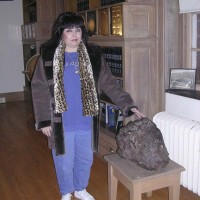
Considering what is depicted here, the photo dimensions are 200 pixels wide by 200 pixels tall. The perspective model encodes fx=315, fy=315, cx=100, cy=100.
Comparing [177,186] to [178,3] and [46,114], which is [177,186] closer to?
[46,114]

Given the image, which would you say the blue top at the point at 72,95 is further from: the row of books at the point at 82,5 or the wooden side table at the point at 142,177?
the row of books at the point at 82,5

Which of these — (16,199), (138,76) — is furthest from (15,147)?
(138,76)

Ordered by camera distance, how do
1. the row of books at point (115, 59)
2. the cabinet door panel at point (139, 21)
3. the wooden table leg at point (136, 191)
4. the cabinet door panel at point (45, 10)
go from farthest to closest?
the cabinet door panel at point (45, 10)
the row of books at point (115, 59)
the cabinet door panel at point (139, 21)
the wooden table leg at point (136, 191)

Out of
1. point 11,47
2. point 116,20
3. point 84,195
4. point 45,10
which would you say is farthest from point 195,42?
point 11,47

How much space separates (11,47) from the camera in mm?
6363

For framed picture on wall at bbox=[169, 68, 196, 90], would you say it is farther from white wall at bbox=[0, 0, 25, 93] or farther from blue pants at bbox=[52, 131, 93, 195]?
white wall at bbox=[0, 0, 25, 93]

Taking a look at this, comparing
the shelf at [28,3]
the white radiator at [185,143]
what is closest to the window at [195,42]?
the white radiator at [185,143]

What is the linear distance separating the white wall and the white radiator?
4.51 metres

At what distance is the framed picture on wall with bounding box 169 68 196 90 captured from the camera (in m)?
2.66

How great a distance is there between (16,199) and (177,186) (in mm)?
1320

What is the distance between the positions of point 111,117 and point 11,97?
372cm

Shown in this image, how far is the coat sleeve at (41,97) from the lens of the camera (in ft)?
7.25

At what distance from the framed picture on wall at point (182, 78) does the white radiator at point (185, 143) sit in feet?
0.94

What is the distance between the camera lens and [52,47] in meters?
2.22
